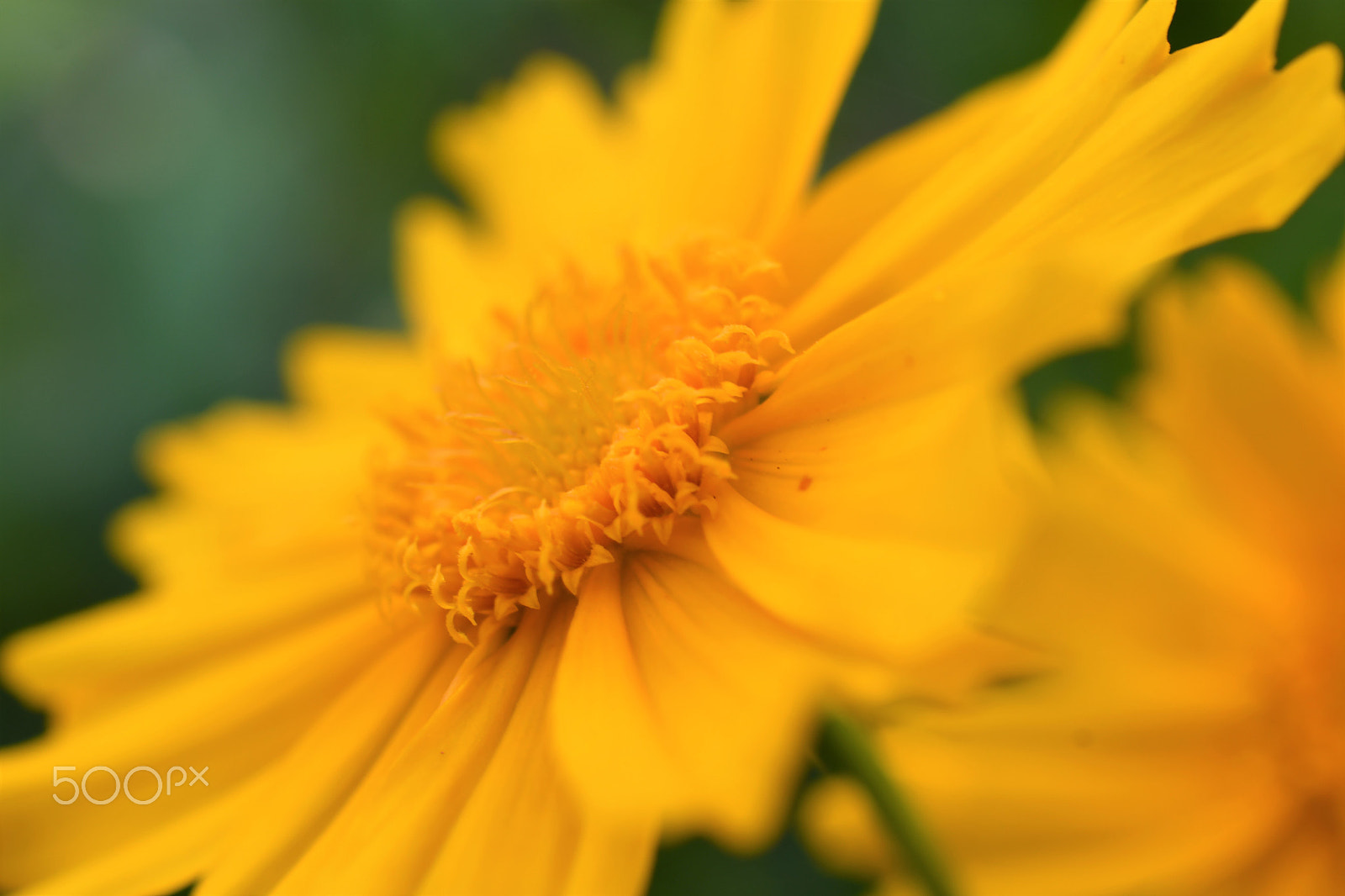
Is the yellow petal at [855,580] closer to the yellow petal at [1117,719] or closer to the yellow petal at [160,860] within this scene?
the yellow petal at [1117,719]

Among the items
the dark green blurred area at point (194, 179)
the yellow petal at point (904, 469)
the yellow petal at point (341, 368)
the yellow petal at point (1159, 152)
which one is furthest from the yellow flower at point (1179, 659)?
the yellow petal at point (341, 368)

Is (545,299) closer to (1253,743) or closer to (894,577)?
(894,577)

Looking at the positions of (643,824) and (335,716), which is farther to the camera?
(335,716)

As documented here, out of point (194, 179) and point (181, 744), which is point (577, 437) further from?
point (194, 179)

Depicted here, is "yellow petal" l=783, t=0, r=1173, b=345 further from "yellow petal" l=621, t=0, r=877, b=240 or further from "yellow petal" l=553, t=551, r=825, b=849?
"yellow petal" l=553, t=551, r=825, b=849

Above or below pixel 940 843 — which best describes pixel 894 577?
above

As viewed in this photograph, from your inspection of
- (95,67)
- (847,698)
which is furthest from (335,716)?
(95,67)
